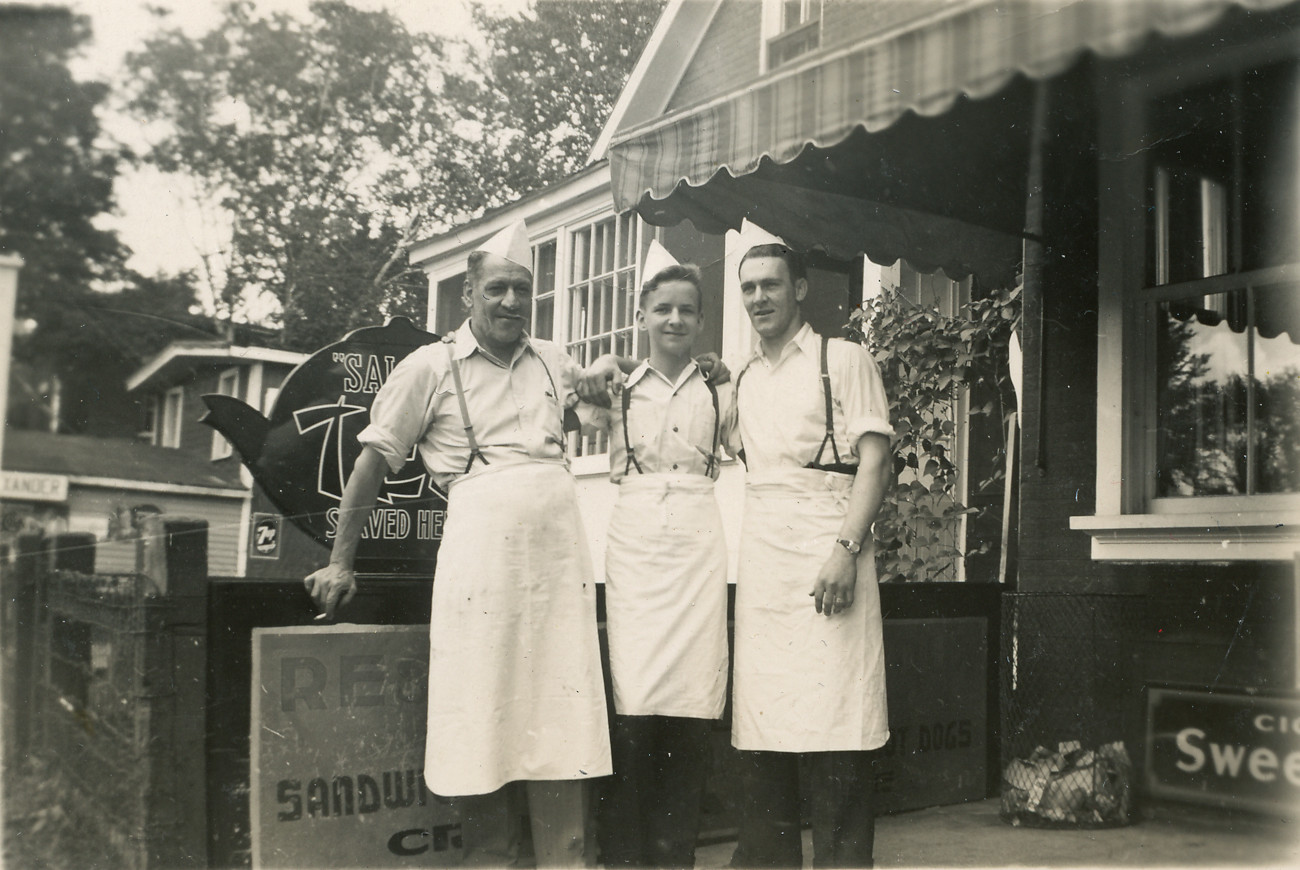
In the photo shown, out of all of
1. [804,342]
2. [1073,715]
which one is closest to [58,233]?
[804,342]

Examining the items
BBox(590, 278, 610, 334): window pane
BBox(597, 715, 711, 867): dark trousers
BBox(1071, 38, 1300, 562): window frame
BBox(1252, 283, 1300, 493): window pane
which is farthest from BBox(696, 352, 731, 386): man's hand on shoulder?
BBox(590, 278, 610, 334): window pane

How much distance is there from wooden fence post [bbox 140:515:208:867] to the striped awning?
2037 mm

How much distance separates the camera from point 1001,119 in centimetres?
388

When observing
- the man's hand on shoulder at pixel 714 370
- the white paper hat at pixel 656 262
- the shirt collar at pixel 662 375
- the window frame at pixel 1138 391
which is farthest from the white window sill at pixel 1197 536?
the white paper hat at pixel 656 262

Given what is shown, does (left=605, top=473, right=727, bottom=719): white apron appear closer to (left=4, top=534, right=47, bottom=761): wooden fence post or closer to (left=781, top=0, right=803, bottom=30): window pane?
(left=4, top=534, right=47, bottom=761): wooden fence post

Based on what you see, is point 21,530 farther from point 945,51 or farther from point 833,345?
point 945,51

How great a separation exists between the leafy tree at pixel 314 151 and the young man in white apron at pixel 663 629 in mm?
2651

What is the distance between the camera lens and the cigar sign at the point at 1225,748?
3.62 meters

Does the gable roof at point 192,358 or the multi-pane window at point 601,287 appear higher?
the multi-pane window at point 601,287

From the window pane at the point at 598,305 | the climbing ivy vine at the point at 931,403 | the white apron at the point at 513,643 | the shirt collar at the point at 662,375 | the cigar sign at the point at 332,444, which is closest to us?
the white apron at the point at 513,643

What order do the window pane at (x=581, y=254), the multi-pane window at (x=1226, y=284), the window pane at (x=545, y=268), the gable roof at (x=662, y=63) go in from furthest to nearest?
the window pane at (x=545, y=268)
the window pane at (x=581, y=254)
the gable roof at (x=662, y=63)
the multi-pane window at (x=1226, y=284)

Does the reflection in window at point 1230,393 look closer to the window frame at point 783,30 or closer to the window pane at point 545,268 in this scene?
the window frame at point 783,30

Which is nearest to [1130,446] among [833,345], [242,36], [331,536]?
[833,345]

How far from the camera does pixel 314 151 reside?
235 inches
